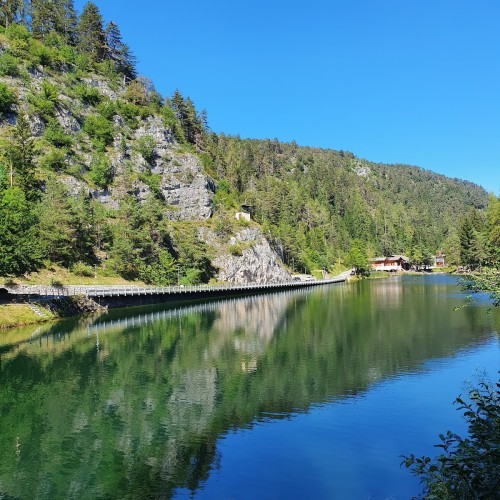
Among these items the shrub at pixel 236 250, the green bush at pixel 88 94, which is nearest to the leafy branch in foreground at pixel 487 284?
the shrub at pixel 236 250

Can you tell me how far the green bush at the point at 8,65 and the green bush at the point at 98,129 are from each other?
19.4 metres

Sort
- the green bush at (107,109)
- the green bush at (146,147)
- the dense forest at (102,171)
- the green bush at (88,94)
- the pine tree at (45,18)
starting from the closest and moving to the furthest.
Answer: the dense forest at (102,171)
the green bush at (88,94)
the green bush at (146,147)
the green bush at (107,109)
the pine tree at (45,18)

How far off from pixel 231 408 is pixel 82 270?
Result: 66.1m

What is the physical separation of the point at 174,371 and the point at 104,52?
14306 cm

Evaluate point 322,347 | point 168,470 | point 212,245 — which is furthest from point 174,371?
point 212,245

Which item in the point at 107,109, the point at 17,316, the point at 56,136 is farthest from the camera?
the point at 107,109

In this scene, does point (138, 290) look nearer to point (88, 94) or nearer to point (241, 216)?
point (241, 216)

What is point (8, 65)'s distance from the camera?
10956cm

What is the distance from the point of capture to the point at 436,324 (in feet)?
174

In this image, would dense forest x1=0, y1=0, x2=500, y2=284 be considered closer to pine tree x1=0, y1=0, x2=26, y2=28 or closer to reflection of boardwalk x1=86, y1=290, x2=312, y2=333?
pine tree x1=0, y1=0, x2=26, y2=28

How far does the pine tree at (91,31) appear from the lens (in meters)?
143

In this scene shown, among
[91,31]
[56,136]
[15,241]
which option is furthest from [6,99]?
[15,241]

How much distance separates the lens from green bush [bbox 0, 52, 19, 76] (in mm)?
108750

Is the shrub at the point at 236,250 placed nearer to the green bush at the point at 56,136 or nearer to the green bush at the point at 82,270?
the green bush at the point at 82,270
